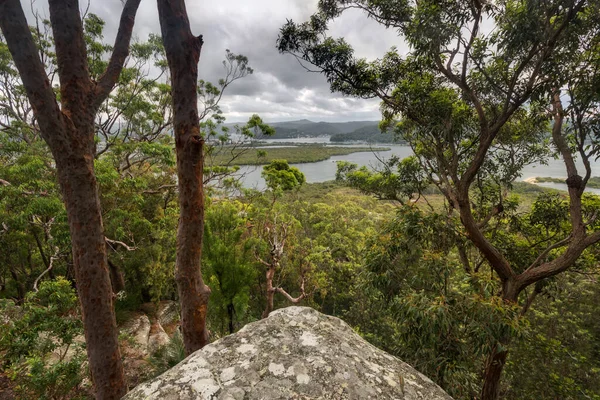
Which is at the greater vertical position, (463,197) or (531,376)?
(463,197)

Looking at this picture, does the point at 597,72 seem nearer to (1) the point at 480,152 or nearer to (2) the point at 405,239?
(1) the point at 480,152

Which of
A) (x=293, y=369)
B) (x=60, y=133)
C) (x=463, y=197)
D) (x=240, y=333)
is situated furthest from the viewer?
(x=463, y=197)

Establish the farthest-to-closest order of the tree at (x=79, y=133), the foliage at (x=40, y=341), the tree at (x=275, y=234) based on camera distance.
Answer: the tree at (x=275, y=234) < the foliage at (x=40, y=341) < the tree at (x=79, y=133)

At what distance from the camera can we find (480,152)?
14.3 feet

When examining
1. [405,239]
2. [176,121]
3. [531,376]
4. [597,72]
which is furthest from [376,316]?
[176,121]

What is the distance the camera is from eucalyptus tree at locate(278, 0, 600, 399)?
3.76 meters

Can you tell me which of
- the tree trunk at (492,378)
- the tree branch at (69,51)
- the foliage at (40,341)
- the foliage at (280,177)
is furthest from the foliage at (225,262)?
the tree trunk at (492,378)

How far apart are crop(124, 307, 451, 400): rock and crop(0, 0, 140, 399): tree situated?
2.11 metres

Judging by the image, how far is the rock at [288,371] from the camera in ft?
5.16

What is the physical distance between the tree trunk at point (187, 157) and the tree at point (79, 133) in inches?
37.4

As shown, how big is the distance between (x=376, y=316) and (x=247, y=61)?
1127cm

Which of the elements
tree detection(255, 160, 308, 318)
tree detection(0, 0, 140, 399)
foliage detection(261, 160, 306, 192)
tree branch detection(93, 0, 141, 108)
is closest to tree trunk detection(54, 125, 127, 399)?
tree detection(0, 0, 140, 399)

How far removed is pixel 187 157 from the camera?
9.61 ft

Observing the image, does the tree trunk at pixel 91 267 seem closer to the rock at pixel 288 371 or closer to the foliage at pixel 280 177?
the rock at pixel 288 371
